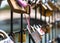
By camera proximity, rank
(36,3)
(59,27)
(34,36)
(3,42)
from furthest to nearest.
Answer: (59,27), (36,3), (34,36), (3,42)

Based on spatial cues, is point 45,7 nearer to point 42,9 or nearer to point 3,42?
point 42,9

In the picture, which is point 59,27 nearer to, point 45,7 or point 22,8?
point 45,7

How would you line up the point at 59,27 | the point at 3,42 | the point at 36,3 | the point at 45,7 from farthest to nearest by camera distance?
1. the point at 59,27
2. the point at 45,7
3. the point at 36,3
4. the point at 3,42

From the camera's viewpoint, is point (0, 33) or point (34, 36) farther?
point (34, 36)

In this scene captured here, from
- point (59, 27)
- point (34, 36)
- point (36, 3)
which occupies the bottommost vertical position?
point (59, 27)

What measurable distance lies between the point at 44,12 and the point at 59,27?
210cm

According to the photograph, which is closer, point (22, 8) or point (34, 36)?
point (22, 8)

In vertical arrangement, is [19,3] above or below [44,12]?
above

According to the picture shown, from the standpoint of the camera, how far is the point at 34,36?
0.74 metres

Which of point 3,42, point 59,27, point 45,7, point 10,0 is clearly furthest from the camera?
point 59,27

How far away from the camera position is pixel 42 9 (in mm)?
1107

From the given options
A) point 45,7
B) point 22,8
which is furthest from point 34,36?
point 45,7

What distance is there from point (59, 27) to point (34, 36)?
250cm

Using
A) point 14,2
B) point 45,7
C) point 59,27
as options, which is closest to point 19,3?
point 14,2
